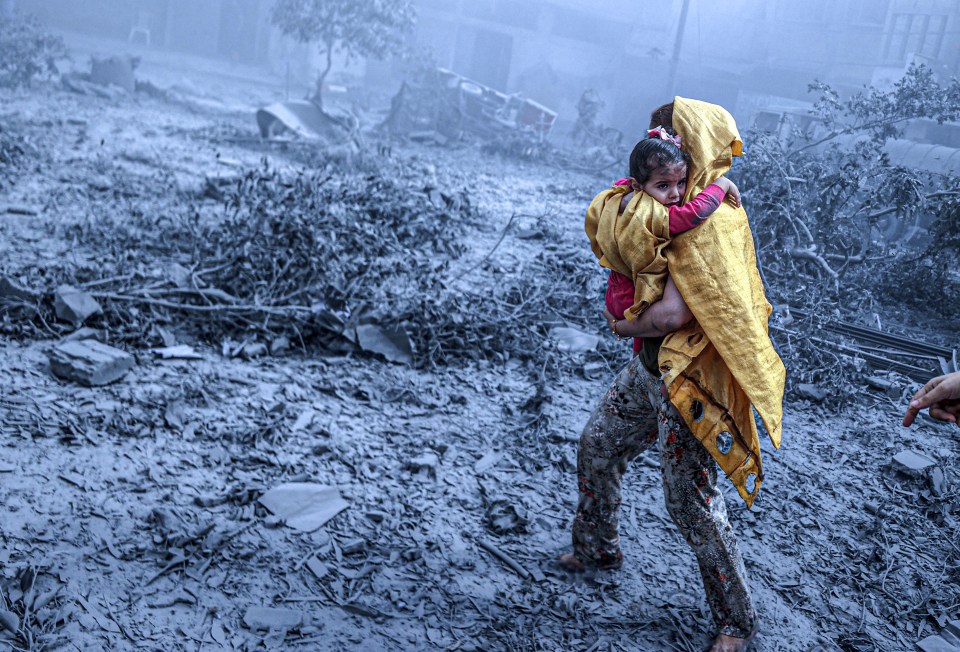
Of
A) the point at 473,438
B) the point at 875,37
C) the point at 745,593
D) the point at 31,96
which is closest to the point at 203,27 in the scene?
the point at 31,96

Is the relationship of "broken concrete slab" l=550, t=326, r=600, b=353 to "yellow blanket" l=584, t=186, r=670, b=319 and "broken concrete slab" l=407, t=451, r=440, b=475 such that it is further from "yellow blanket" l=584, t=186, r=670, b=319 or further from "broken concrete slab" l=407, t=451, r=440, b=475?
"yellow blanket" l=584, t=186, r=670, b=319

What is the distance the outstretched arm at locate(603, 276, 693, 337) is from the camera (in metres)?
2.12

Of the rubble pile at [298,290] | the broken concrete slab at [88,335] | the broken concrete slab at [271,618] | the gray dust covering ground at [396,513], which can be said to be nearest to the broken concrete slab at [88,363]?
the gray dust covering ground at [396,513]

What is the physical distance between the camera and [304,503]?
3.09 m

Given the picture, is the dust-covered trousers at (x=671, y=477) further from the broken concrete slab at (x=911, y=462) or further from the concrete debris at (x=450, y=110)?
the concrete debris at (x=450, y=110)

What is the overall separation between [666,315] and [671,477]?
0.53 metres

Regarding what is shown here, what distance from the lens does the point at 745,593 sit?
7.77ft

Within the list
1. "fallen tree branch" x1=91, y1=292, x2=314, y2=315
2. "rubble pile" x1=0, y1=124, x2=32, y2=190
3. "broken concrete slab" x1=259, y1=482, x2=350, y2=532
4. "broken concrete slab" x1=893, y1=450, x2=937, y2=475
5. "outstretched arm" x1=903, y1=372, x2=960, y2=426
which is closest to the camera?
"outstretched arm" x1=903, y1=372, x2=960, y2=426

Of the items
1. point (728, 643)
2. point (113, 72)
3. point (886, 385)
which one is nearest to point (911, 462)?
point (886, 385)

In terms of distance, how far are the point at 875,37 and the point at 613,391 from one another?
47.3ft

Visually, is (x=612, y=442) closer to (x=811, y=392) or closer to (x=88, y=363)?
(x=88, y=363)

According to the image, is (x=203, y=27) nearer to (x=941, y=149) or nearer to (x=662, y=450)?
(x=941, y=149)

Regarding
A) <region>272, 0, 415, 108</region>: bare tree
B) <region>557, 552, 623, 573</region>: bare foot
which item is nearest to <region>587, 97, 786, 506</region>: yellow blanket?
<region>557, 552, 623, 573</region>: bare foot

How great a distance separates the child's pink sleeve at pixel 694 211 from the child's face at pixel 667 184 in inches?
1.6
